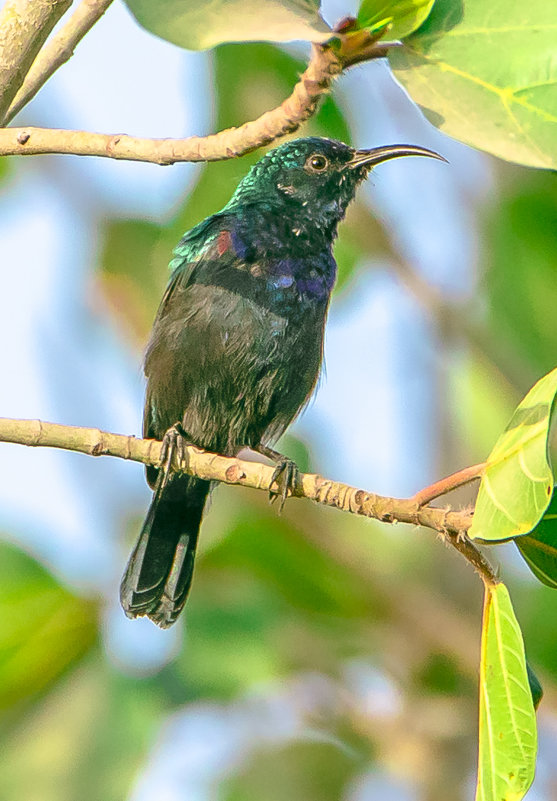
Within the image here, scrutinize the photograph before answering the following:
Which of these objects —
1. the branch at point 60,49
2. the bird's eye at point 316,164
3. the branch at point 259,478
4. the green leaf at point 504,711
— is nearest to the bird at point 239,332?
the bird's eye at point 316,164

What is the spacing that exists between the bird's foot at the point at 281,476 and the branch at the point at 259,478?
118 millimetres

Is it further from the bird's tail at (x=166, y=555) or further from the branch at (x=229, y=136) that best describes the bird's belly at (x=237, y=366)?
the branch at (x=229, y=136)

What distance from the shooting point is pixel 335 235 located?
4629 mm

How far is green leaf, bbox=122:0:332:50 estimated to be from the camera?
184 cm

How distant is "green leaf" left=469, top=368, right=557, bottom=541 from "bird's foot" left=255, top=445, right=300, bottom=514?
2.88 feet

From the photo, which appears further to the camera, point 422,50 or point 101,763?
point 101,763

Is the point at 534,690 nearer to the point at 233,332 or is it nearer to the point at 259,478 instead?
the point at 259,478

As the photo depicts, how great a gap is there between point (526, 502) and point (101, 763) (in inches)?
119

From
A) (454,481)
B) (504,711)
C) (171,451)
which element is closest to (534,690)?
(504,711)

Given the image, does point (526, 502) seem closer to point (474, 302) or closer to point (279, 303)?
point (279, 303)

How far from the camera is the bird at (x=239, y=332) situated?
4184 millimetres

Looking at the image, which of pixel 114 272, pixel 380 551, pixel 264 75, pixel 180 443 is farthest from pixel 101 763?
pixel 264 75

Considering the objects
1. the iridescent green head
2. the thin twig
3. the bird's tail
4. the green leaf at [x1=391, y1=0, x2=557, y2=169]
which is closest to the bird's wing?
the iridescent green head

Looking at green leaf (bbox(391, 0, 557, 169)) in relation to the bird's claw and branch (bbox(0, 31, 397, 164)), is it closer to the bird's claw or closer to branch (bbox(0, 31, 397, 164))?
branch (bbox(0, 31, 397, 164))
